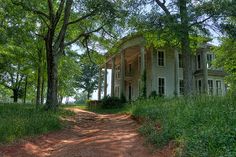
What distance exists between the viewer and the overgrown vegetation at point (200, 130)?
5.64 metres

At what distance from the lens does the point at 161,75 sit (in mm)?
28812

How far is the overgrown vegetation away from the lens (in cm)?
564

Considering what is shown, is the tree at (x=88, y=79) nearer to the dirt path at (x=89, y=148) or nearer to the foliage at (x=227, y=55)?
the foliage at (x=227, y=55)

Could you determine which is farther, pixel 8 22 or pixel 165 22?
pixel 8 22

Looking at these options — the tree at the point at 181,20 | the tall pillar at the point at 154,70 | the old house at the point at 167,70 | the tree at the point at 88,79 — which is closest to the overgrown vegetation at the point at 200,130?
the tree at the point at 181,20

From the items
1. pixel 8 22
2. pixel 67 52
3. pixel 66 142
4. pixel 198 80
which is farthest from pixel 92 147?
pixel 198 80

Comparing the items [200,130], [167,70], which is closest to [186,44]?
[200,130]

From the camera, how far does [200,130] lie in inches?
257

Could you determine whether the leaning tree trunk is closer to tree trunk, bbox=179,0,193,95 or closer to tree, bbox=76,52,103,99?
tree trunk, bbox=179,0,193,95

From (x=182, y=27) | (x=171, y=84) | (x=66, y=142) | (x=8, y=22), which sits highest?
(x=8, y=22)

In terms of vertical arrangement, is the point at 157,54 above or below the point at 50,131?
above

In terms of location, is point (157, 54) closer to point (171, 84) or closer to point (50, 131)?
point (171, 84)

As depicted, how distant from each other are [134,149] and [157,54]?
2206 cm

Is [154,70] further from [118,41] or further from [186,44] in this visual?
[186,44]
